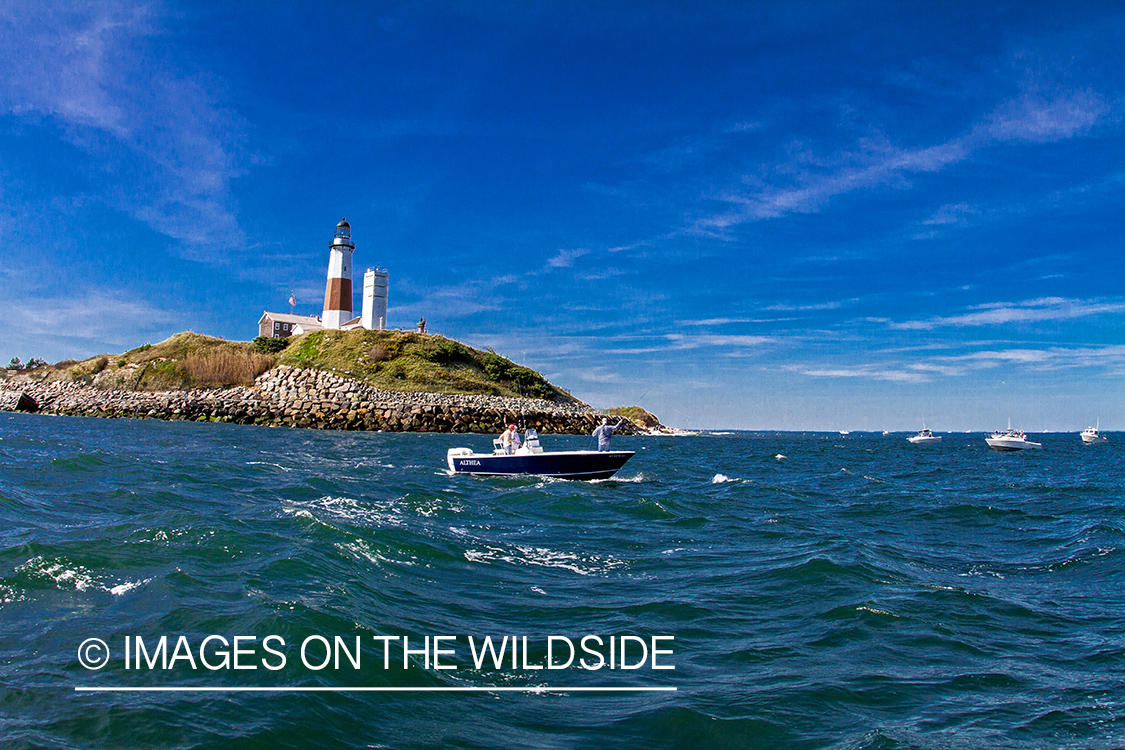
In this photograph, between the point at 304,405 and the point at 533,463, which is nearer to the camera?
the point at 533,463

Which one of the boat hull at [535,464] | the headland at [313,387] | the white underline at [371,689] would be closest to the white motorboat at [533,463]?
the boat hull at [535,464]

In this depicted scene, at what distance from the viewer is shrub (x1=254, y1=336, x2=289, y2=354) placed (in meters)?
73.6

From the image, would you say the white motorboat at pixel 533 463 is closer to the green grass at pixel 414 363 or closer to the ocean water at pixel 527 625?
the ocean water at pixel 527 625

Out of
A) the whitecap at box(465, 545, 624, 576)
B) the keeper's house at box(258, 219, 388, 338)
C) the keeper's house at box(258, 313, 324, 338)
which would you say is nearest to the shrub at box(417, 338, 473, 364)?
the keeper's house at box(258, 219, 388, 338)

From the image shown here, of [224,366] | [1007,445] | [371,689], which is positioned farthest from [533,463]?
[1007,445]

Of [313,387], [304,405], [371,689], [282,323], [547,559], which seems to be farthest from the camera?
[282,323]

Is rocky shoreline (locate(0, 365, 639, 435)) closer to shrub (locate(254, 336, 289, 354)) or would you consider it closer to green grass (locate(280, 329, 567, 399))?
green grass (locate(280, 329, 567, 399))

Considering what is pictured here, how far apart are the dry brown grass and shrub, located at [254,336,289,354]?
7.06 feet

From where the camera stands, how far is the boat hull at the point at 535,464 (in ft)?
81.1

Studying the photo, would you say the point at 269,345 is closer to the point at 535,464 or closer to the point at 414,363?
the point at 414,363

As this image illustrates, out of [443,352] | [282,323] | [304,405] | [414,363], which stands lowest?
[304,405]

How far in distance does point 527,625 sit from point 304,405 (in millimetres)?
59191

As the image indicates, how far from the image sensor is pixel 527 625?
8.25 meters

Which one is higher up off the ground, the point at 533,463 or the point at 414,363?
the point at 414,363
